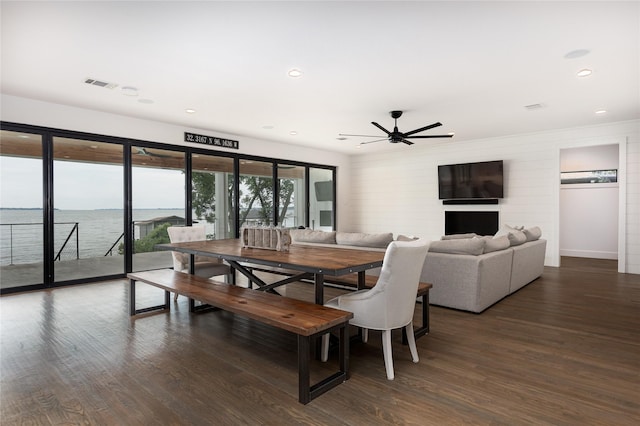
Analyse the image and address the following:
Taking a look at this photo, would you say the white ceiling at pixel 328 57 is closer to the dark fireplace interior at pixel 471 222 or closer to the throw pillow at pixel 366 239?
the throw pillow at pixel 366 239

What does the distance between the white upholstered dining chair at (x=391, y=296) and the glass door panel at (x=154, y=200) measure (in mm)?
4999

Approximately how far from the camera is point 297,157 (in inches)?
353

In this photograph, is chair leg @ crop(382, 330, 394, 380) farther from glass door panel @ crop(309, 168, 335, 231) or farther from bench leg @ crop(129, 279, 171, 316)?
glass door panel @ crop(309, 168, 335, 231)

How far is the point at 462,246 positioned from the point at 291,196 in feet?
18.5

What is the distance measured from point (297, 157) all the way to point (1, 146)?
18.5 ft

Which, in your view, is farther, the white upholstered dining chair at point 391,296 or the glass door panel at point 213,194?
the glass door panel at point 213,194

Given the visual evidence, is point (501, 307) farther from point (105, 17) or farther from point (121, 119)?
point (121, 119)

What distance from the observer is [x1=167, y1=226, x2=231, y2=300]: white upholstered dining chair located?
173 inches

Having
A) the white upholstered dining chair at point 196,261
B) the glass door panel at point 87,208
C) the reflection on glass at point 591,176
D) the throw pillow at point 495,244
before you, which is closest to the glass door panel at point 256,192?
the glass door panel at point 87,208

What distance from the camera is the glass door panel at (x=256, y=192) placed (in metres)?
7.88

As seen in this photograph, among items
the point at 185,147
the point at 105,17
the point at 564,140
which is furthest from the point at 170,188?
the point at 564,140

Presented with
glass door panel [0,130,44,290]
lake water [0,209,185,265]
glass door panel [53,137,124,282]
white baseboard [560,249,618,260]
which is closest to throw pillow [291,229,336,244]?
lake water [0,209,185,265]

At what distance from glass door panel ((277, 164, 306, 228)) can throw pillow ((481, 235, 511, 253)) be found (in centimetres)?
526

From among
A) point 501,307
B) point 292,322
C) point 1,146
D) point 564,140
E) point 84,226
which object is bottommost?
point 501,307
